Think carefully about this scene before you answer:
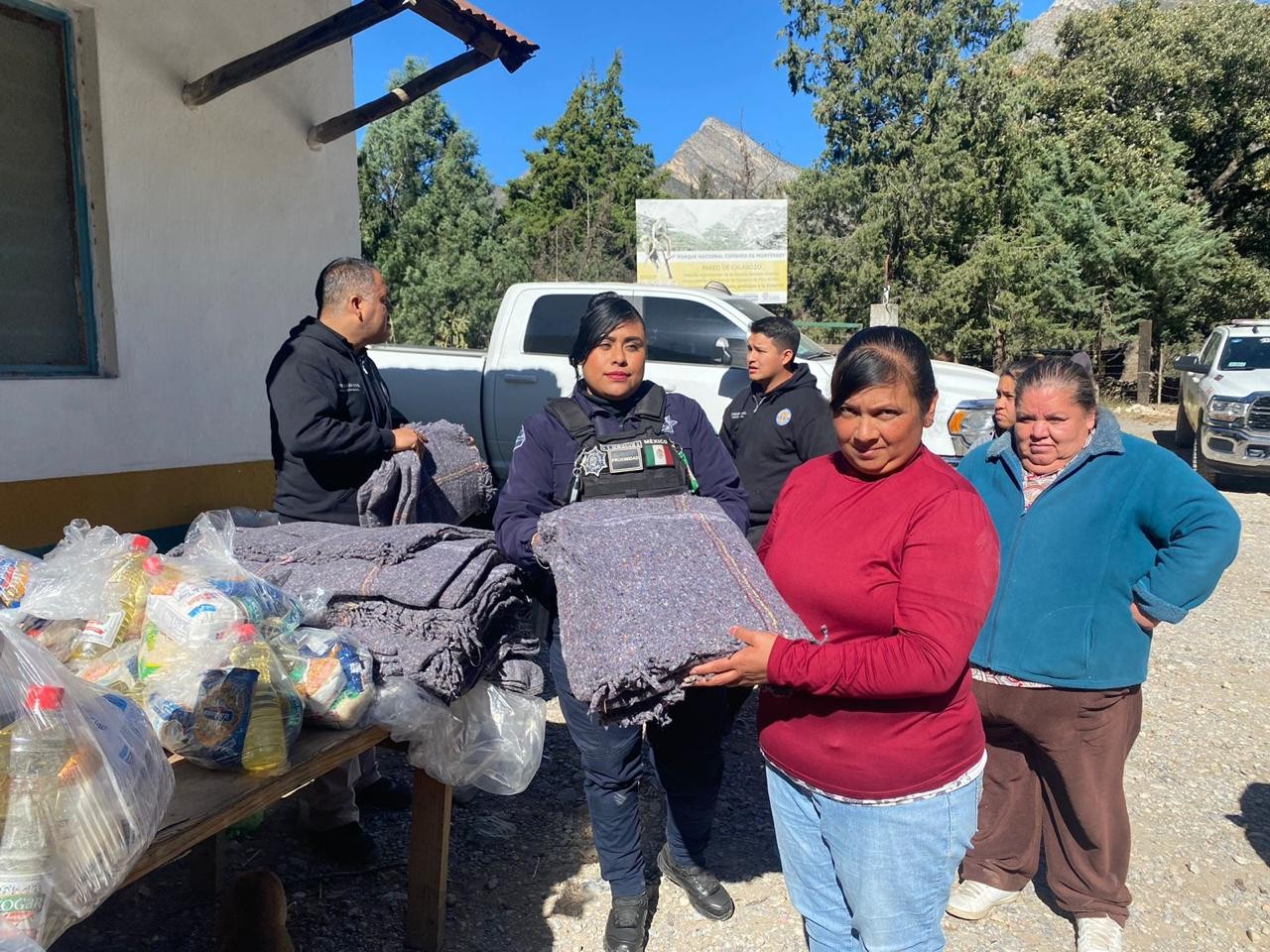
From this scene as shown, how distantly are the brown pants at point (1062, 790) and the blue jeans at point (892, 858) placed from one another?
1.00 m

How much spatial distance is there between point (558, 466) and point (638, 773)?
37.8 inches

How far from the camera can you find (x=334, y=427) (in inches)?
119

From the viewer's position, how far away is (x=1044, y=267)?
21.4 meters

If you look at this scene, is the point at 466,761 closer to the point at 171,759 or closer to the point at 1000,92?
the point at 171,759

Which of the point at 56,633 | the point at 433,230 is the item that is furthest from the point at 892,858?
the point at 433,230

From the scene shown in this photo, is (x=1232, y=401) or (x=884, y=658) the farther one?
(x=1232, y=401)

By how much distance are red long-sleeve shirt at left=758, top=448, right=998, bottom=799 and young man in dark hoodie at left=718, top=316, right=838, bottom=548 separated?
185cm

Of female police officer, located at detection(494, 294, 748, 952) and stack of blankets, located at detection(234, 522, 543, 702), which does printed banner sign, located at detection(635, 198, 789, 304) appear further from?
stack of blankets, located at detection(234, 522, 543, 702)

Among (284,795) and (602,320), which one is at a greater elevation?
(602,320)

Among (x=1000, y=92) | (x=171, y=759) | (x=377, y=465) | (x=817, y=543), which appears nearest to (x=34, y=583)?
(x=171, y=759)

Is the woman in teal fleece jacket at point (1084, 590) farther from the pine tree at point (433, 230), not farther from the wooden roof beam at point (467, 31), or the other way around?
the pine tree at point (433, 230)

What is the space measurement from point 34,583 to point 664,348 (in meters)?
5.26

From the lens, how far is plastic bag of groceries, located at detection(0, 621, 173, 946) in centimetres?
147

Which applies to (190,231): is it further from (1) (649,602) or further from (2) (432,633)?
(1) (649,602)
